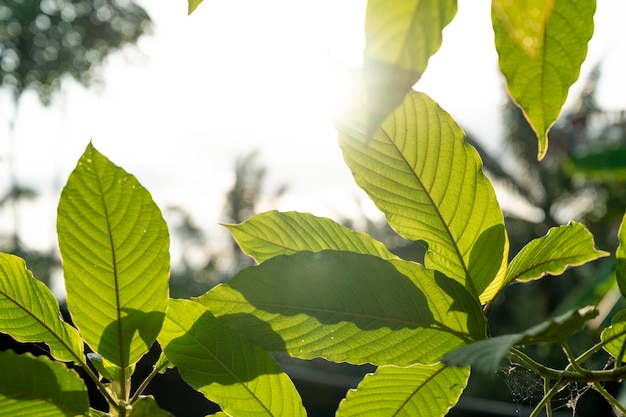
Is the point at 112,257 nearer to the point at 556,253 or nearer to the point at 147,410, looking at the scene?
the point at 147,410

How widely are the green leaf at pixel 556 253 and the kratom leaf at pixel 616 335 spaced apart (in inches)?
1.2

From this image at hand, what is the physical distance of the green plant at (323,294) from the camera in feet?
0.86

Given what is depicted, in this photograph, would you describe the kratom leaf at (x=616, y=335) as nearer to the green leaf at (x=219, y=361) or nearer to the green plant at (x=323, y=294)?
the green plant at (x=323, y=294)

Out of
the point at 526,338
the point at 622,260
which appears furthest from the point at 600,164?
the point at 526,338

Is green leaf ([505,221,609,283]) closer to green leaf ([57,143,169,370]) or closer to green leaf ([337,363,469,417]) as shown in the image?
green leaf ([337,363,469,417])

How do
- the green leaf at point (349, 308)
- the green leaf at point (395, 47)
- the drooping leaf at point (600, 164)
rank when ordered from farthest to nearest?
the drooping leaf at point (600, 164) < the green leaf at point (349, 308) < the green leaf at point (395, 47)

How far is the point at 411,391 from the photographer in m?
0.30

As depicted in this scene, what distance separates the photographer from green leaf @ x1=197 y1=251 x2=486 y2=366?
26 centimetres

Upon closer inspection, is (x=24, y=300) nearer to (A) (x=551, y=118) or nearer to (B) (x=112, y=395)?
(B) (x=112, y=395)

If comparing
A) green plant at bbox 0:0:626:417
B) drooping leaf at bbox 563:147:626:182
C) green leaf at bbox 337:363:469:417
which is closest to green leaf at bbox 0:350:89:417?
green plant at bbox 0:0:626:417

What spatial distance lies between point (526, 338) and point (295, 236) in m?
0.13

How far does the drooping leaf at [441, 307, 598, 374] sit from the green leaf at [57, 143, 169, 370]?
14 cm

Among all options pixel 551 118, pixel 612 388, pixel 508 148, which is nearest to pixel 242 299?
pixel 551 118

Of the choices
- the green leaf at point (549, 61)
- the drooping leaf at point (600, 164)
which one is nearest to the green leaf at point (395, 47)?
the green leaf at point (549, 61)
